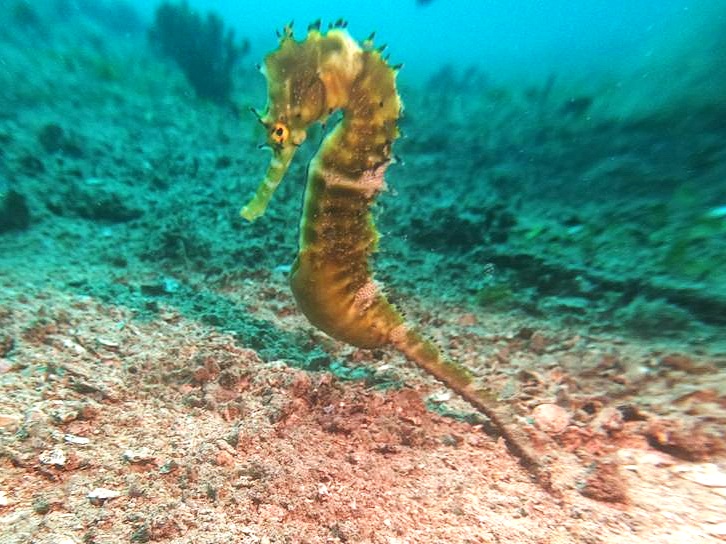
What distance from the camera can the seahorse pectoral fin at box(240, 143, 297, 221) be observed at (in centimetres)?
192

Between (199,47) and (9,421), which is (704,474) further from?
(199,47)

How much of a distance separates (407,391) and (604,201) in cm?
355

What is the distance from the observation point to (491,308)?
3500 mm

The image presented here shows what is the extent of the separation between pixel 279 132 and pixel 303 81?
22 centimetres

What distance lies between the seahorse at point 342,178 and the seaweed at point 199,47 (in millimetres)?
9227

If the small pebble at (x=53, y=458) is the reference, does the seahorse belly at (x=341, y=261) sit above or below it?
above

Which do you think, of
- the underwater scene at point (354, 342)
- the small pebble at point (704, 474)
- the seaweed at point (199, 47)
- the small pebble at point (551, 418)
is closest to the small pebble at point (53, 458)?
the underwater scene at point (354, 342)

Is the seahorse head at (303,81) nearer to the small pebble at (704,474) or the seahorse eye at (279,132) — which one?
the seahorse eye at (279,132)

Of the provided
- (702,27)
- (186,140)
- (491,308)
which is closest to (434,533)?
(491,308)

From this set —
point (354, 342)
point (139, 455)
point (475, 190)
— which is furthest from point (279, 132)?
point (475, 190)

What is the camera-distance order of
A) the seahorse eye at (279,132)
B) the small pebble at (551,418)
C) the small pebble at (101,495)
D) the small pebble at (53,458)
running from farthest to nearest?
the small pebble at (551,418), the seahorse eye at (279,132), the small pebble at (53,458), the small pebble at (101,495)

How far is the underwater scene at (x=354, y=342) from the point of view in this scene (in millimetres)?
1761

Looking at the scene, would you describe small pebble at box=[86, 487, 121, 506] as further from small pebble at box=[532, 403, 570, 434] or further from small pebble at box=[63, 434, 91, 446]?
small pebble at box=[532, 403, 570, 434]

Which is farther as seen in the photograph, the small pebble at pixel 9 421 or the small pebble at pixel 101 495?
the small pebble at pixel 9 421
